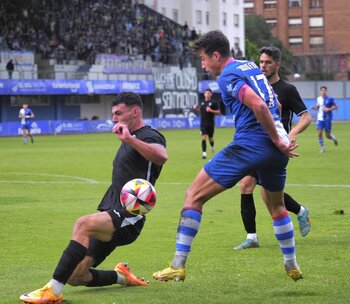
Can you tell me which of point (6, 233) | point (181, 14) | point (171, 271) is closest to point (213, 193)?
point (171, 271)

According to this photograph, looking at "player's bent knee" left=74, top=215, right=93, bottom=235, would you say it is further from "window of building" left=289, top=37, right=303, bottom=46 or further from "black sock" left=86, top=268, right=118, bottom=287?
"window of building" left=289, top=37, right=303, bottom=46

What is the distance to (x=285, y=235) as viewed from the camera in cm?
827

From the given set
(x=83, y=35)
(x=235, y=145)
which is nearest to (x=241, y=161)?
(x=235, y=145)

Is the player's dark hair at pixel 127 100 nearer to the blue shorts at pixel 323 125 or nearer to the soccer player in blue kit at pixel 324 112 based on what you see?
the blue shorts at pixel 323 125

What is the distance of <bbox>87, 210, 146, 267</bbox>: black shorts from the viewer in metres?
7.50

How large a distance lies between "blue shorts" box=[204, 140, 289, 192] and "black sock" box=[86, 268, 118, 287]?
4.33 ft

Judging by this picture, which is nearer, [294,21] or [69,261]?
[69,261]

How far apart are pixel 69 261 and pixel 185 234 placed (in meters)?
1.02

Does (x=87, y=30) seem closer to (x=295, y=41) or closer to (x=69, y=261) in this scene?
(x=69, y=261)

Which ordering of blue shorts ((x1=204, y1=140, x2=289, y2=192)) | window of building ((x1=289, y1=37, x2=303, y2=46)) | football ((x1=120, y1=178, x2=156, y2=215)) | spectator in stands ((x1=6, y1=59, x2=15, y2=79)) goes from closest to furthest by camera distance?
football ((x1=120, y1=178, x2=156, y2=215)) < blue shorts ((x1=204, y1=140, x2=289, y2=192)) < spectator in stands ((x1=6, y1=59, x2=15, y2=79)) < window of building ((x1=289, y1=37, x2=303, y2=46))

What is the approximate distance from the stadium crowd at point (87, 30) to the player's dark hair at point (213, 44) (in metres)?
54.7

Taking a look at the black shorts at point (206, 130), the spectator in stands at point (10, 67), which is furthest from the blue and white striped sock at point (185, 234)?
the spectator in stands at point (10, 67)

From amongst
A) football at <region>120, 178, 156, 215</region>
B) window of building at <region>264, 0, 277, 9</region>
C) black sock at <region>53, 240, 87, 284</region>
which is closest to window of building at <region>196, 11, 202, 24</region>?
window of building at <region>264, 0, 277, 9</region>

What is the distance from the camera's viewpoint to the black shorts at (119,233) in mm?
7504
